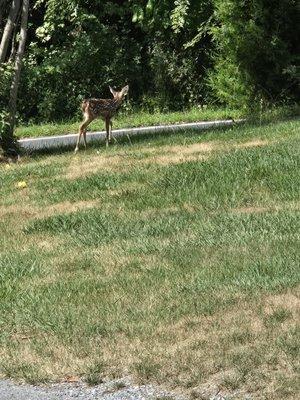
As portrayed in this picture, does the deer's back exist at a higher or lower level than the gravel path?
higher

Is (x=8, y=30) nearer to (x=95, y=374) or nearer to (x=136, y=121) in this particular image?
(x=136, y=121)

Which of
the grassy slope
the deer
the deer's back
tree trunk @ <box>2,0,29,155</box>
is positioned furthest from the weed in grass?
the grassy slope

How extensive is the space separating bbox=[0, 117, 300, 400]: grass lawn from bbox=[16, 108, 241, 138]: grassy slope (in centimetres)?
976

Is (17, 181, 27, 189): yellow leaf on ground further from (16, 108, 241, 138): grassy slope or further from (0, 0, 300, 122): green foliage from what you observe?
(0, 0, 300, 122): green foliage

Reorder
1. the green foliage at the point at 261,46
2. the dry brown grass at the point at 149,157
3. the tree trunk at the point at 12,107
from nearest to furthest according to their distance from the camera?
the dry brown grass at the point at 149,157, the tree trunk at the point at 12,107, the green foliage at the point at 261,46

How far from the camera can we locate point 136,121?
24625mm

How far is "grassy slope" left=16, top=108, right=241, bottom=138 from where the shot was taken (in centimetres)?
2395

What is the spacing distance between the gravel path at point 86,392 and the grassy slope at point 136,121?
678 inches

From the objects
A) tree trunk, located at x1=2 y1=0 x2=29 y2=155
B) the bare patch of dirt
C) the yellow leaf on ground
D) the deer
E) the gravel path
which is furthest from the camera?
the deer

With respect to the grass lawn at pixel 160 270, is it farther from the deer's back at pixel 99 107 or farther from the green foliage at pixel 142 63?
the green foliage at pixel 142 63

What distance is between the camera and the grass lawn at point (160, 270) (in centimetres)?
615

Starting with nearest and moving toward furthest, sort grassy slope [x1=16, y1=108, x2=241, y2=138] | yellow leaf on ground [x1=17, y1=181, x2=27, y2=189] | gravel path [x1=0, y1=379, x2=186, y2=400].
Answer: gravel path [x1=0, y1=379, x2=186, y2=400] < yellow leaf on ground [x1=17, y1=181, x2=27, y2=189] < grassy slope [x1=16, y1=108, x2=241, y2=138]

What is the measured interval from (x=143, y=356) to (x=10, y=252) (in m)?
3.62

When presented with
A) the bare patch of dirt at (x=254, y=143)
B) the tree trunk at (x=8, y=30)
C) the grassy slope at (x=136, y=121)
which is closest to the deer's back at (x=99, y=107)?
the tree trunk at (x=8, y=30)
